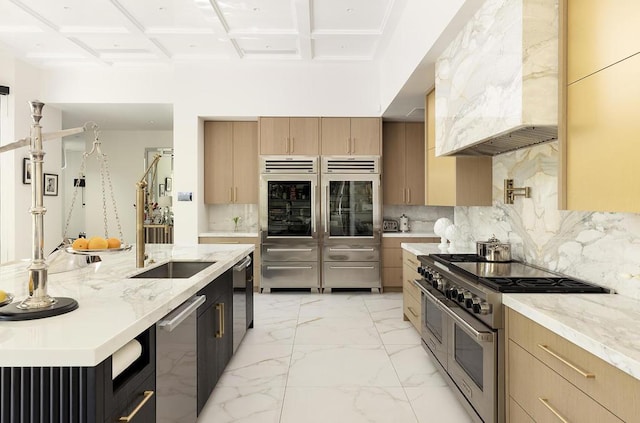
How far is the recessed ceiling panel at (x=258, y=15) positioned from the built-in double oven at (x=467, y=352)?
304 centimetres

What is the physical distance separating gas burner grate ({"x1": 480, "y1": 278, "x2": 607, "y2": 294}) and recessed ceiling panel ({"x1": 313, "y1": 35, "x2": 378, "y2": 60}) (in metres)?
3.60

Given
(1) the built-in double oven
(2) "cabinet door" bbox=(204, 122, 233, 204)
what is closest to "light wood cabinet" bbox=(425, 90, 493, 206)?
(1) the built-in double oven

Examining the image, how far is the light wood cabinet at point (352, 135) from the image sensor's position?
5.67m

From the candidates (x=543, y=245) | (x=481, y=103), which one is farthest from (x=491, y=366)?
(x=481, y=103)

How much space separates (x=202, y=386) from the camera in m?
2.29

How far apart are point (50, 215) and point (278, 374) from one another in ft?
16.2

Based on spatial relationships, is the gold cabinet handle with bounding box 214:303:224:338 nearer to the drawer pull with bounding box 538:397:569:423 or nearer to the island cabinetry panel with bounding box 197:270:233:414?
the island cabinetry panel with bounding box 197:270:233:414

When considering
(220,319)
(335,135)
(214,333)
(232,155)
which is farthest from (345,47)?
(214,333)

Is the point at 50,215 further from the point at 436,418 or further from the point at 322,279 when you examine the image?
the point at 436,418

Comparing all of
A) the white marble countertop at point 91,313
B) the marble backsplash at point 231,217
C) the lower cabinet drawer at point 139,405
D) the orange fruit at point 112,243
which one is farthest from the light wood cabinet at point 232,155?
the lower cabinet drawer at point 139,405

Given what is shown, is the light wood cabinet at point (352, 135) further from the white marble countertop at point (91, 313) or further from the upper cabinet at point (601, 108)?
the upper cabinet at point (601, 108)

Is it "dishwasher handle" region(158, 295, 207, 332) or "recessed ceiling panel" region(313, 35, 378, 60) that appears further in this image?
"recessed ceiling panel" region(313, 35, 378, 60)

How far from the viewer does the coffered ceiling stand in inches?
161

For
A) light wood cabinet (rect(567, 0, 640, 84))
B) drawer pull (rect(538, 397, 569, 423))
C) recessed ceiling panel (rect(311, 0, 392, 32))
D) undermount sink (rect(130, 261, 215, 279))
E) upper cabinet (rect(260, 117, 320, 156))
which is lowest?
drawer pull (rect(538, 397, 569, 423))
